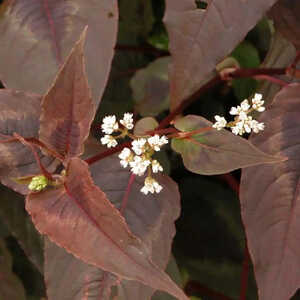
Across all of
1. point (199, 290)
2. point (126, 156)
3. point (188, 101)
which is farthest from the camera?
point (199, 290)

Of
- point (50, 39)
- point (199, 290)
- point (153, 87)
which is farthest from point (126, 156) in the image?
point (199, 290)

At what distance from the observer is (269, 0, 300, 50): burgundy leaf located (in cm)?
69

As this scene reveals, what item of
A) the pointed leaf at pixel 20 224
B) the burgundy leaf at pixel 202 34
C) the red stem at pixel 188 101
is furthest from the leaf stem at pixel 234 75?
the pointed leaf at pixel 20 224

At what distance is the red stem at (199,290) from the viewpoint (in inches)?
41.0

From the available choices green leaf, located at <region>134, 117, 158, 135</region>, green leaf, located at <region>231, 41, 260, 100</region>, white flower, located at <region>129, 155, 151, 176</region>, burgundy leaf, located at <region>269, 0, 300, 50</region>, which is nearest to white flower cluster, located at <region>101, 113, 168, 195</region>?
white flower, located at <region>129, 155, 151, 176</region>

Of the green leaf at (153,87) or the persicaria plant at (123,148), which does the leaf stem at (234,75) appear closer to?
the persicaria plant at (123,148)

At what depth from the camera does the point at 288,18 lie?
2.29 feet

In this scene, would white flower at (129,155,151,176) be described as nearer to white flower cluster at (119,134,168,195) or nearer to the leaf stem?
white flower cluster at (119,134,168,195)

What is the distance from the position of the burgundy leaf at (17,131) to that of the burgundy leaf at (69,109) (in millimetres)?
62

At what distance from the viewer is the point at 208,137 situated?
0.59 meters

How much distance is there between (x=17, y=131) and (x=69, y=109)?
0.13 metres

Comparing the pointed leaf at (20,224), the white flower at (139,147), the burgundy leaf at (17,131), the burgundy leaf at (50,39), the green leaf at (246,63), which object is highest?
the burgundy leaf at (50,39)

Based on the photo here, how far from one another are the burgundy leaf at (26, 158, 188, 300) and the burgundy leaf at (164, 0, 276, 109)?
0.62 ft

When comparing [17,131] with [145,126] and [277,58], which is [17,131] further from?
[277,58]
